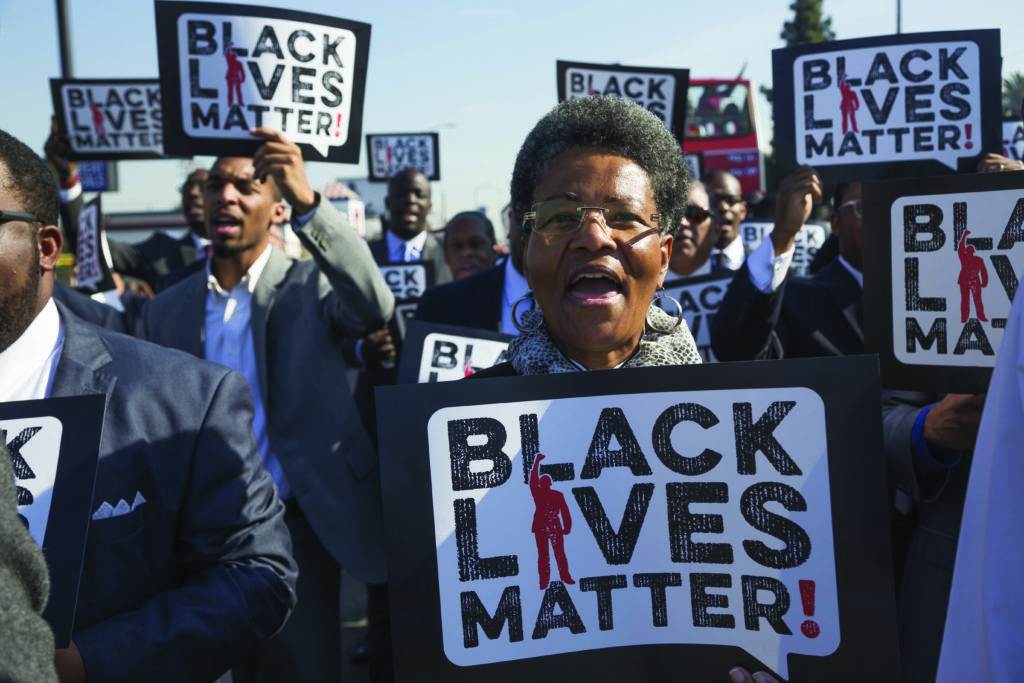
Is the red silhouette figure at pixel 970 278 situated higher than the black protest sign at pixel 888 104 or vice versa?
the black protest sign at pixel 888 104

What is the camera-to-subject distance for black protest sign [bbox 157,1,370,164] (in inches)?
162

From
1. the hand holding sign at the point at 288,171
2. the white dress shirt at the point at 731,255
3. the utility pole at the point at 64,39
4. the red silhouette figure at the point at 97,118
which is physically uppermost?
the utility pole at the point at 64,39

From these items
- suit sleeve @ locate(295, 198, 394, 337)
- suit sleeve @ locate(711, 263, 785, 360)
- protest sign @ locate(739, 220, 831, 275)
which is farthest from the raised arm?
protest sign @ locate(739, 220, 831, 275)

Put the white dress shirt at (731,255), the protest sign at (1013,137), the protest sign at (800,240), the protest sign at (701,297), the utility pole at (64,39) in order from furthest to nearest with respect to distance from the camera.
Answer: the utility pole at (64,39) → the protest sign at (800,240) → the white dress shirt at (731,255) → the protest sign at (1013,137) → the protest sign at (701,297)

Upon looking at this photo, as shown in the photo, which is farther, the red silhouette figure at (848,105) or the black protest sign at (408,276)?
the black protest sign at (408,276)

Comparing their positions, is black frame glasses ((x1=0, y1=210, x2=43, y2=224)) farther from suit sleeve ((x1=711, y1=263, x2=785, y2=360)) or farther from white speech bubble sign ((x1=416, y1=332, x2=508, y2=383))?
suit sleeve ((x1=711, y1=263, x2=785, y2=360))

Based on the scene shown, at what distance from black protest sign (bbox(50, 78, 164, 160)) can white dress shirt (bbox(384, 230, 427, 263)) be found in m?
2.63

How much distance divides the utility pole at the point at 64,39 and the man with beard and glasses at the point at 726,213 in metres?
8.82

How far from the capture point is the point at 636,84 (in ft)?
19.4

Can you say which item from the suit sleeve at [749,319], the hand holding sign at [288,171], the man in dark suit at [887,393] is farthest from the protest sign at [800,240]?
the hand holding sign at [288,171]

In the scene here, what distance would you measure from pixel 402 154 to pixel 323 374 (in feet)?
29.9

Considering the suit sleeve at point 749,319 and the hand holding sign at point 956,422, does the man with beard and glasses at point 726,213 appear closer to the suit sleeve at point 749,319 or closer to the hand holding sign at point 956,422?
the suit sleeve at point 749,319

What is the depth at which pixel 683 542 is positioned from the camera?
73.1 inches

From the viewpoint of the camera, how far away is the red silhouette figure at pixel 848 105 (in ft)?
12.6
